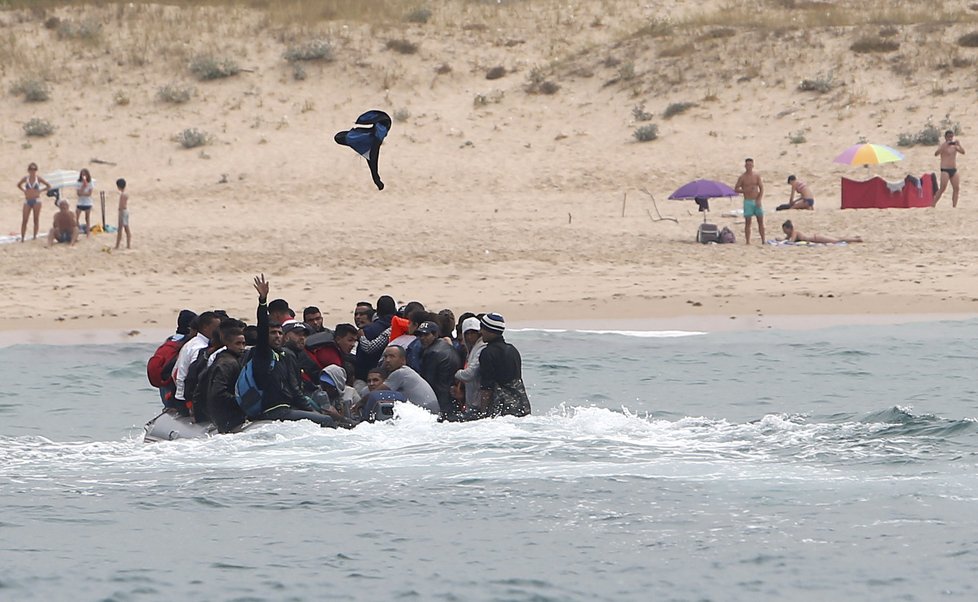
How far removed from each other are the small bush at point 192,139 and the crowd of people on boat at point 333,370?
59.7 ft

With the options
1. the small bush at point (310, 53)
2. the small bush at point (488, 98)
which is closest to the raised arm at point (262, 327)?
the small bush at point (488, 98)

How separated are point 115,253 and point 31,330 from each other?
3768 mm

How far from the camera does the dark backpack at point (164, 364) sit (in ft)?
40.5

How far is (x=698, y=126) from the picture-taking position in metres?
30.9

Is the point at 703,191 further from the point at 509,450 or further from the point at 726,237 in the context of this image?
the point at 509,450

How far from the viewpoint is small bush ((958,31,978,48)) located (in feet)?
109

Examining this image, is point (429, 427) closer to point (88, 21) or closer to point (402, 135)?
point (402, 135)

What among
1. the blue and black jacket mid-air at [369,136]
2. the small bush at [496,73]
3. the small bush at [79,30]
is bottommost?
the blue and black jacket mid-air at [369,136]

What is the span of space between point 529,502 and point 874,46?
82.7ft

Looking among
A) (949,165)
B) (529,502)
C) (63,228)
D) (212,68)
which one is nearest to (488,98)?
(212,68)

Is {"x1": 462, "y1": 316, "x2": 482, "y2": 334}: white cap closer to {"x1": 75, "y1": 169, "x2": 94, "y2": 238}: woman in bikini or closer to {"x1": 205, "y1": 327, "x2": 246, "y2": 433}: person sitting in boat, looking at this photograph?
{"x1": 205, "y1": 327, "x2": 246, "y2": 433}: person sitting in boat

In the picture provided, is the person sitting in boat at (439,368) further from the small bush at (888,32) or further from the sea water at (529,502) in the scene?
the small bush at (888,32)

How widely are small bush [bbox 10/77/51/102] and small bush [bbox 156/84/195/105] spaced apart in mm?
2314

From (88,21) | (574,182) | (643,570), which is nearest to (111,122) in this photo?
(88,21)
